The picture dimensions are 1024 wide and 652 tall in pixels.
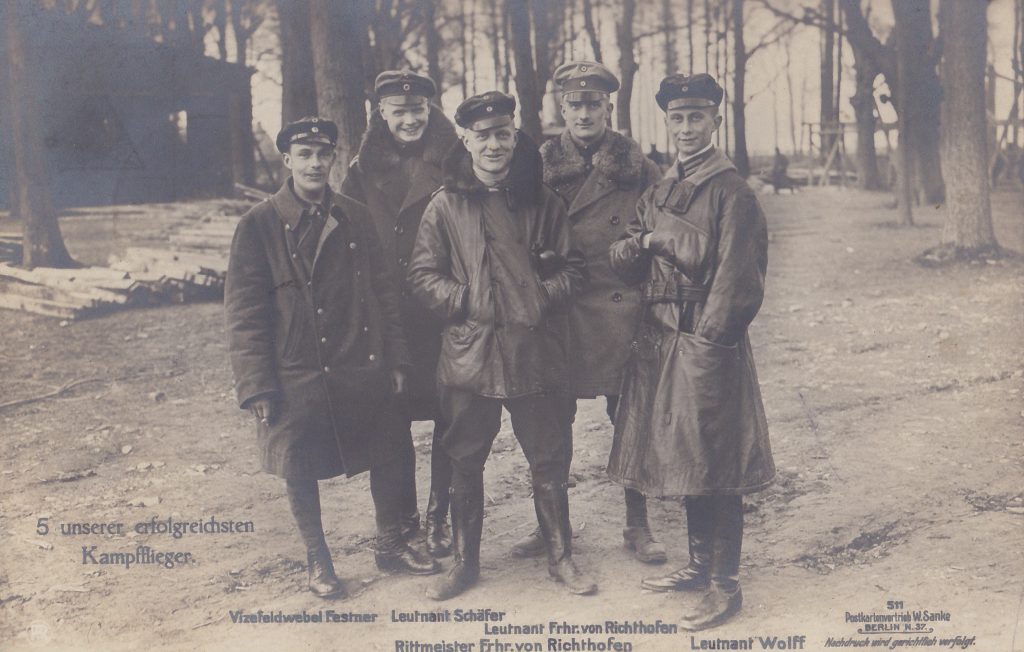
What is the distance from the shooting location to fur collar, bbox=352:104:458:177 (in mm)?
4129

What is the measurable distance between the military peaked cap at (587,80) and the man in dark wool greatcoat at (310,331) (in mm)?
1054

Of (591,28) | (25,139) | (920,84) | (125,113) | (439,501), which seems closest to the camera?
(439,501)

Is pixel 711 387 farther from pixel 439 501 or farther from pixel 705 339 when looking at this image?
pixel 439 501

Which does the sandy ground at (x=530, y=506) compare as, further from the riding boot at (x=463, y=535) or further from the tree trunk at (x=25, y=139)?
the tree trunk at (x=25, y=139)

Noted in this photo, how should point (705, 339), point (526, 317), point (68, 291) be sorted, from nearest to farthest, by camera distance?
point (705, 339) < point (526, 317) < point (68, 291)

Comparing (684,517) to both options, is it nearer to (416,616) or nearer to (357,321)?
(416,616)

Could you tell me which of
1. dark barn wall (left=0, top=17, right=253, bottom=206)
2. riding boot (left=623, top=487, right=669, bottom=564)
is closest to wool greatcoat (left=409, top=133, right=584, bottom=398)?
riding boot (left=623, top=487, right=669, bottom=564)

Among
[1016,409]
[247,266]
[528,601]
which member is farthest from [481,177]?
[1016,409]

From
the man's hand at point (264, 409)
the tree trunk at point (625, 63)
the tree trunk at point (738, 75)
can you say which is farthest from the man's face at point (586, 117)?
the tree trunk at point (738, 75)

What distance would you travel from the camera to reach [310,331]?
3711 mm

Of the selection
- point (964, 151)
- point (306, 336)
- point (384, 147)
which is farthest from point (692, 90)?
point (964, 151)

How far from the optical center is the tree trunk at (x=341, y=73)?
18.7 feet

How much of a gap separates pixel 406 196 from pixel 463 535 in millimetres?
1562

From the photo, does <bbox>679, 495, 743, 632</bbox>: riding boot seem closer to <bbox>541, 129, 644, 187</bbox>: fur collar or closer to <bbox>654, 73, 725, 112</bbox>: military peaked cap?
<bbox>541, 129, 644, 187</bbox>: fur collar
